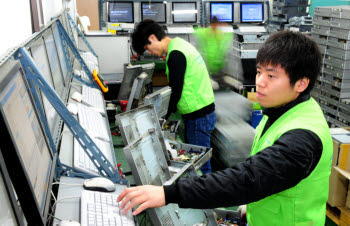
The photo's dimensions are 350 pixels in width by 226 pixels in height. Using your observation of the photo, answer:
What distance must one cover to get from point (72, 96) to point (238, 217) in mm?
1526

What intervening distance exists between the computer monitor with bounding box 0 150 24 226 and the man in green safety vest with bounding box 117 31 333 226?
1.14ft

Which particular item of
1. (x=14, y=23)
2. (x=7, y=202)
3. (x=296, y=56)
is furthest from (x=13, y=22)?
(x=296, y=56)

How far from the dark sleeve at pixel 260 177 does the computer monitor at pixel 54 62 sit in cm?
175

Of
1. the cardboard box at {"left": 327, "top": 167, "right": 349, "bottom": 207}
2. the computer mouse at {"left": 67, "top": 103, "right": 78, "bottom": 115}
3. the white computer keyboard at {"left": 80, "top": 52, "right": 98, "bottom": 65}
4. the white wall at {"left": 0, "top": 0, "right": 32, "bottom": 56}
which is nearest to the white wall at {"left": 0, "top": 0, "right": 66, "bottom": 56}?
the white wall at {"left": 0, "top": 0, "right": 32, "bottom": 56}

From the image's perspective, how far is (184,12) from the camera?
7.11 meters

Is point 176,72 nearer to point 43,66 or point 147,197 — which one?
point 43,66

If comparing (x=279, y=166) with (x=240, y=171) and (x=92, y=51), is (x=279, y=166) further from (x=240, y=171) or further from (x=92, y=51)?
(x=92, y=51)

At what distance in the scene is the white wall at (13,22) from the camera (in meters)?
1.78

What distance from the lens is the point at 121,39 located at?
471 cm

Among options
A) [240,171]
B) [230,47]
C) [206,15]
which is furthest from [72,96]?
[206,15]

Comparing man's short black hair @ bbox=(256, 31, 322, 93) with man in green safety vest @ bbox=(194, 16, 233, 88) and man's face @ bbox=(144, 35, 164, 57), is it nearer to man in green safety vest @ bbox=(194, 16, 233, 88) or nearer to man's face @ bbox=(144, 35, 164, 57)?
man's face @ bbox=(144, 35, 164, 57)

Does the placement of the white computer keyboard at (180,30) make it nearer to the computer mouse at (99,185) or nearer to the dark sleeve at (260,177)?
the computer mouse at (99,185)

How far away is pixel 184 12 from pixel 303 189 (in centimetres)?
635

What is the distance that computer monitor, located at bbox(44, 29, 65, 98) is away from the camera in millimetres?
2566
